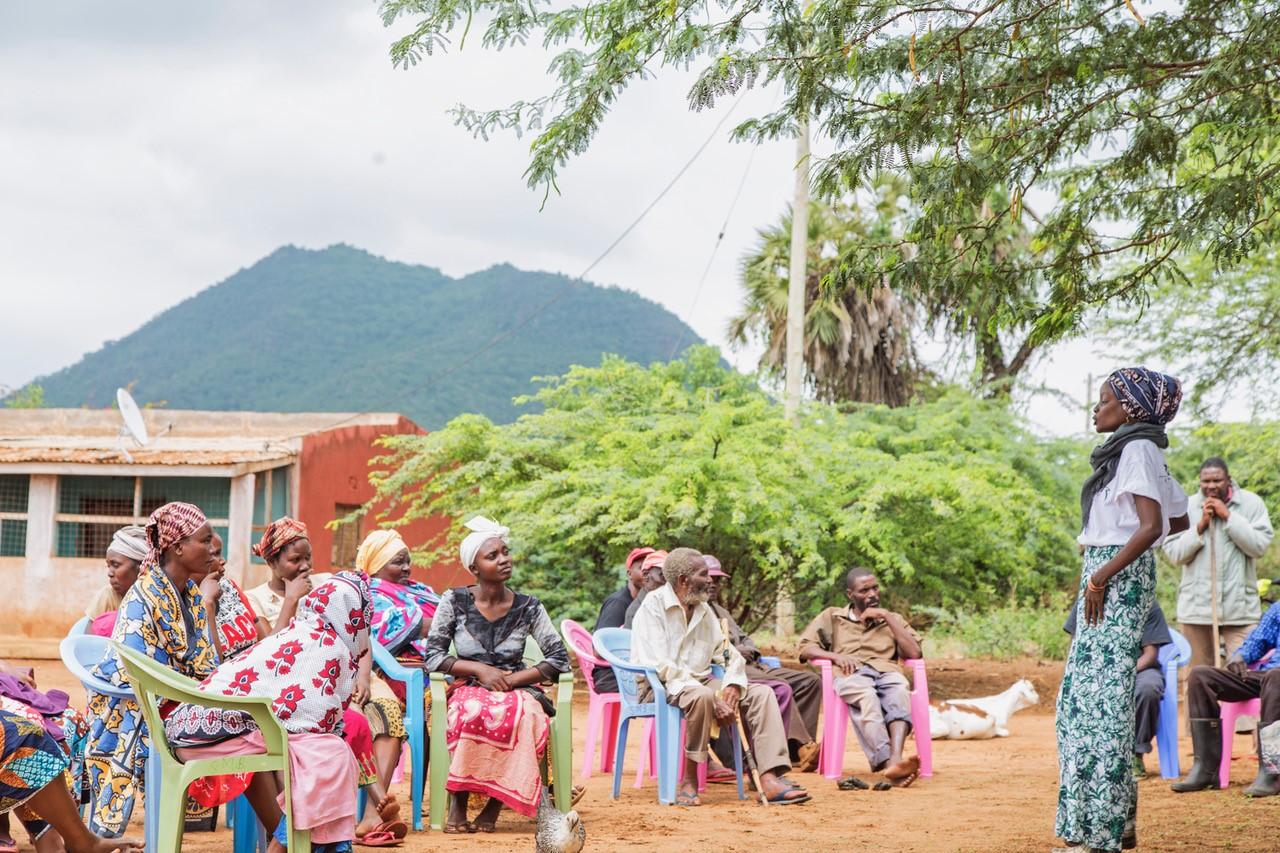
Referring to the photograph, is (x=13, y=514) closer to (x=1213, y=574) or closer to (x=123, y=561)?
(x=123, y=561)

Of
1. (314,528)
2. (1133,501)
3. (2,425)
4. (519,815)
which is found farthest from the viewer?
(2,425)

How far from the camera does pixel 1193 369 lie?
1705cm

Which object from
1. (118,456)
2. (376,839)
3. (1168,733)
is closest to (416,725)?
(376,839)

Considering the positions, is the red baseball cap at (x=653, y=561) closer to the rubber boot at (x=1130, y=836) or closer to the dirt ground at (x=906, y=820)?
the dirt ground at (x=906, y=820)

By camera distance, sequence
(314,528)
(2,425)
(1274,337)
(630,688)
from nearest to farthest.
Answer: (630,688), (1274,337), (314,528), (2,425)

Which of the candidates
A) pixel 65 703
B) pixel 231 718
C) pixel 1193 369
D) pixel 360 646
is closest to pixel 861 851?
pixel 360 646

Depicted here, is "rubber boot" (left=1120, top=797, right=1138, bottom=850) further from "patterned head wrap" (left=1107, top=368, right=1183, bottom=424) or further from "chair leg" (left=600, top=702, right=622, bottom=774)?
"chair leg" (left=600, top=702, right=622, bottom=774)

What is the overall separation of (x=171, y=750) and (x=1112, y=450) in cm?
368

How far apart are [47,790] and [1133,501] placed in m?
4.17

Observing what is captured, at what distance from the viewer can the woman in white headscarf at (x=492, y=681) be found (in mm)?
6586

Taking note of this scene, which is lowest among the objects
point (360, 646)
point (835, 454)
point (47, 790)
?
point (47, 790)

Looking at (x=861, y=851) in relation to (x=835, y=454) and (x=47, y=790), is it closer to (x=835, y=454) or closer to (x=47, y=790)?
(x=47, y=790)

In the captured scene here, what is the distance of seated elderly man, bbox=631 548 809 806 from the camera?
7.48 m

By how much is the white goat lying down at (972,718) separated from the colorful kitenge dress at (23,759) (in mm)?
7635
